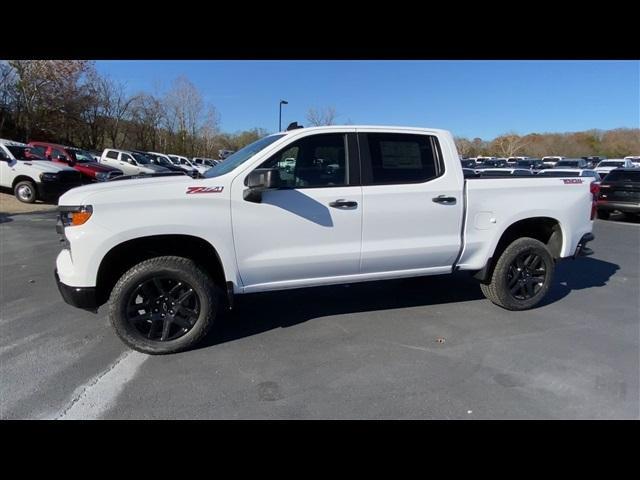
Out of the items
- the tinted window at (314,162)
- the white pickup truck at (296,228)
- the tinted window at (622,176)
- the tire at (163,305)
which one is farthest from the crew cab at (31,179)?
the tinted window at (622,176)

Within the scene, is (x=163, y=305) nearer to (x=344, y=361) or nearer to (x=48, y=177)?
(x=344, y=361)

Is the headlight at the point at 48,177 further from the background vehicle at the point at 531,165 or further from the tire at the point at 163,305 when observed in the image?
the background vehicle at the point at 531,165

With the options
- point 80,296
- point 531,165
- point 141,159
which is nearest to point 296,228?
point 80,296

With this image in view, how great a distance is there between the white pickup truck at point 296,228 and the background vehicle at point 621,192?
10.3 m

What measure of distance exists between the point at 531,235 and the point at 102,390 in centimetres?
484

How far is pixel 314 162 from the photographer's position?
3729mm

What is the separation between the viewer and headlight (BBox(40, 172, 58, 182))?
12.2m

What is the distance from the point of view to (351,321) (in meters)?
4.16

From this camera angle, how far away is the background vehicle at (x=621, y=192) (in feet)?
40.1

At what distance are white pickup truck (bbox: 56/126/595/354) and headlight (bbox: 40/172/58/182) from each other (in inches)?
432

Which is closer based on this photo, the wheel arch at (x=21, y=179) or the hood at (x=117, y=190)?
the hood at (x=117, y=190)

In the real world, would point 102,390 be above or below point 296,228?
below
